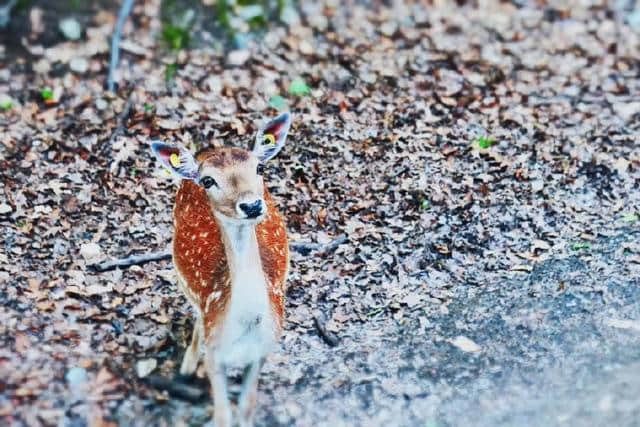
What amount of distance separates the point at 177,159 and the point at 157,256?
1.74 meters

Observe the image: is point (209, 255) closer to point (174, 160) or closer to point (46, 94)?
point (174, 160)

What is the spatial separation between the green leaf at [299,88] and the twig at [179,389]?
3.75 metres

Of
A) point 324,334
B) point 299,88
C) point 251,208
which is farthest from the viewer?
point 299,88

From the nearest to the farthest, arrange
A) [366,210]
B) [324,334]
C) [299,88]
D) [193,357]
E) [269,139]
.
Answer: [269,139] → [193,357] → [324,334] → [366,210] → [299,88]

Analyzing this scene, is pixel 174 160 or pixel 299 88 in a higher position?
pixel 174 160

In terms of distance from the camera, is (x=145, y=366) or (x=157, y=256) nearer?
(x=145, y=366)

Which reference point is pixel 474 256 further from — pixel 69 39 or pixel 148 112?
pixel 69 39

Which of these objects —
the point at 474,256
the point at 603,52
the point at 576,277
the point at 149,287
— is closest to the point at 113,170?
the point at 149,287

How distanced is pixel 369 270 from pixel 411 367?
3.72ft

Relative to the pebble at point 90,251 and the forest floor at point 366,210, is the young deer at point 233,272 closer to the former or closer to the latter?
the forest floor at point 366,210

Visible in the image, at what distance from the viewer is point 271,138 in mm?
5383

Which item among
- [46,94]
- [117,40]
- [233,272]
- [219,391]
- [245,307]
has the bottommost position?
[46,94]

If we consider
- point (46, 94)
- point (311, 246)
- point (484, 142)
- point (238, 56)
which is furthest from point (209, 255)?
point (238, 56)

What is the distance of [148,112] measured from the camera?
8320 millimetres
